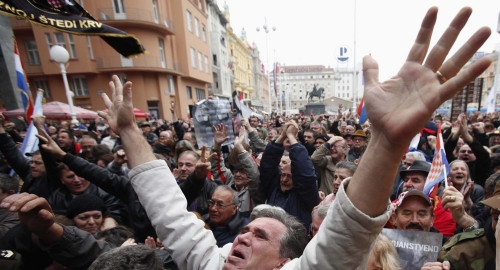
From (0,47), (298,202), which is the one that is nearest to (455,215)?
(298,202)

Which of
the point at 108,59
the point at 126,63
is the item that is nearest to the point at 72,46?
the point at 108,59

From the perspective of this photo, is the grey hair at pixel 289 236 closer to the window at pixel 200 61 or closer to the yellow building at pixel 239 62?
the window at pixel 200 61

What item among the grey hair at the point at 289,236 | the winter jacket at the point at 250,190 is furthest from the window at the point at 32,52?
the grey hair at the point at 289,236

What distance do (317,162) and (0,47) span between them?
263 inches

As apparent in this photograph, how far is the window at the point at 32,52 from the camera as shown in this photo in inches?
799

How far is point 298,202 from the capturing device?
2777mm

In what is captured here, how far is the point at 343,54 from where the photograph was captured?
1594 centimetres

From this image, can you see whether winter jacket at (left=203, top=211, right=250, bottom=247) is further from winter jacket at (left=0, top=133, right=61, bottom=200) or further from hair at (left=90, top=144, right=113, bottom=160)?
hair at (left=90, top=144, right=113, bottom=160)

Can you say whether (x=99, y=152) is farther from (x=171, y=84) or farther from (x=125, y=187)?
(x=171, y=84)

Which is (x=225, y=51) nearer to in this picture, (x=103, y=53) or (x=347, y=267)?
(x=103, y=53)

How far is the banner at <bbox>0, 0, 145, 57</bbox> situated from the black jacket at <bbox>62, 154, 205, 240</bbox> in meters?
1.76

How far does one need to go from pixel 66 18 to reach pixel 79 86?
20944 millimetres

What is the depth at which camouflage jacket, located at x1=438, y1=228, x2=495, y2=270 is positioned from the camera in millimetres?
1741

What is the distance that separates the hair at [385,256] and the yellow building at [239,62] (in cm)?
3813
